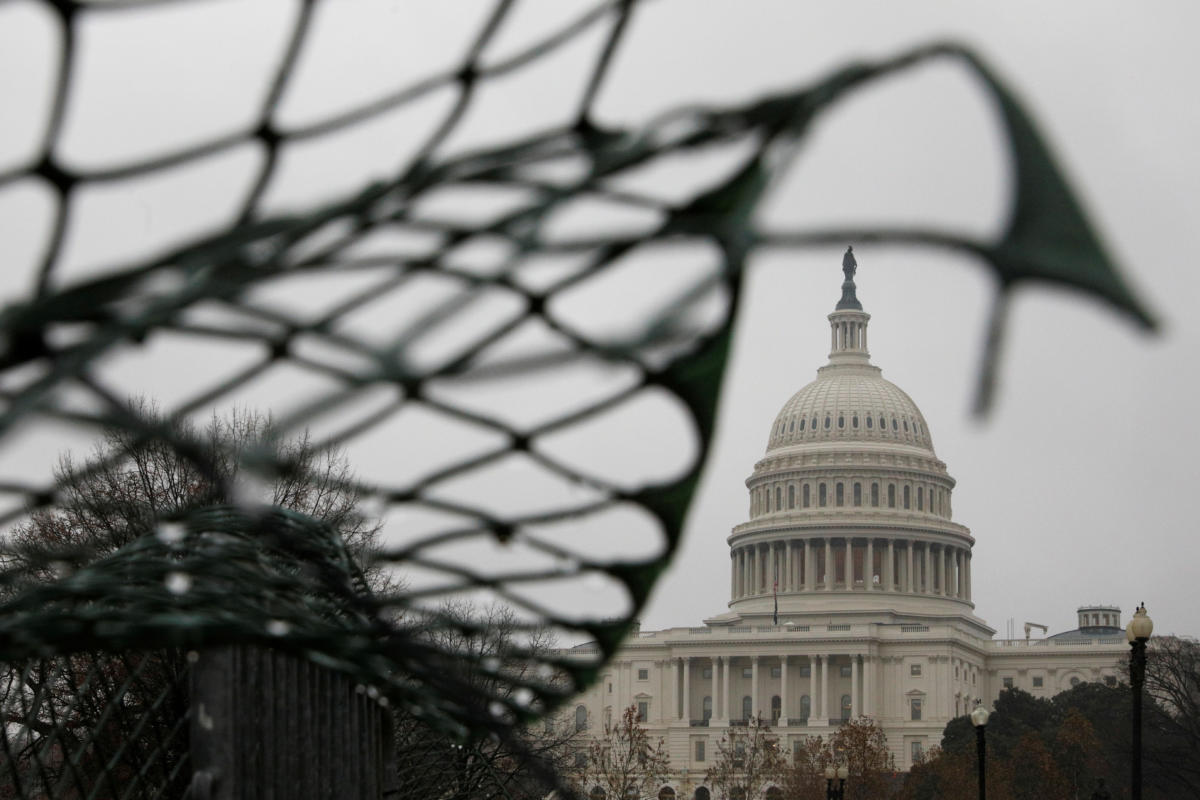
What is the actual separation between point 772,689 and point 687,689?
5.93 m

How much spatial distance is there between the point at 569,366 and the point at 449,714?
180 inches

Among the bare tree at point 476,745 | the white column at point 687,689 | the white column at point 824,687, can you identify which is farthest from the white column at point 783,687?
the bare tree at point 476,745

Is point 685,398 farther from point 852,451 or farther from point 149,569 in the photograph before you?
point 852,451

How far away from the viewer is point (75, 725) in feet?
75.7

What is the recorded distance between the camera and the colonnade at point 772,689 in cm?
12369

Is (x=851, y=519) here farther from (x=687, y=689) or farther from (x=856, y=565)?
(x=687, y=689)

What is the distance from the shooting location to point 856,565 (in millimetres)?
135000

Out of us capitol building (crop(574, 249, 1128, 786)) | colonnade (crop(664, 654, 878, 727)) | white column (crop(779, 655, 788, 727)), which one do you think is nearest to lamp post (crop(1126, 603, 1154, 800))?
us capitol building (crop(574, 249, 1128, 786))

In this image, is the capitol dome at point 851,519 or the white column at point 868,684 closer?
the white column at point 868,684

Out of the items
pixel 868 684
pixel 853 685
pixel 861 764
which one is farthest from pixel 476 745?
pixel 853 685

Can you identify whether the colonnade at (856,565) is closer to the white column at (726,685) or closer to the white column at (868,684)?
the white column at (726,685)

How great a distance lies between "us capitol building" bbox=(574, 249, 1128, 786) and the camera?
124 metres

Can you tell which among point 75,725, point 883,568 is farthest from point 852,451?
point 75,725

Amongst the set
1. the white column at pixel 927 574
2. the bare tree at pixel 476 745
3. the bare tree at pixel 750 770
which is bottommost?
the bare tree at pixel 476 745
